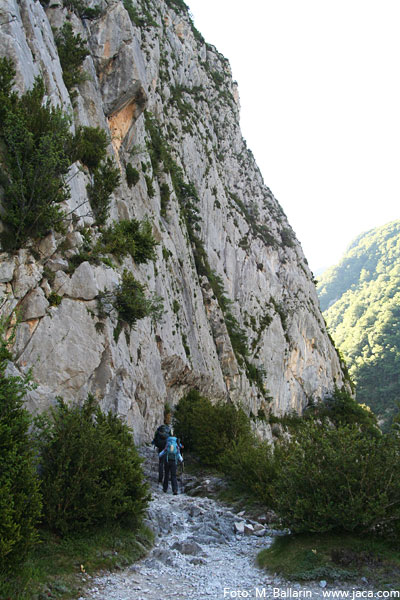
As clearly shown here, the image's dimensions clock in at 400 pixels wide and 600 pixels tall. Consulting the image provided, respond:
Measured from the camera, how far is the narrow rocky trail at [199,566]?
4.91 meters

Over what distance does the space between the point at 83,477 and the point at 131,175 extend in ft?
51.9

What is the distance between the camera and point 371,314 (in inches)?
3841

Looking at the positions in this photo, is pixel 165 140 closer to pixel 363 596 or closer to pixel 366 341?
pixel 363 596

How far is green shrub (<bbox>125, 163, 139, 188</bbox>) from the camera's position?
18828 millimetres

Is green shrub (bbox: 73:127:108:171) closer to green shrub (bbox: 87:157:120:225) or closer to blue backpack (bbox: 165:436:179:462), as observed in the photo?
green shrub (bbox: 87:157:120:225)

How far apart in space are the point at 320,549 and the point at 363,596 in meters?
1.20

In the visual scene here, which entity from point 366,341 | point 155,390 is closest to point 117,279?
point 155,390

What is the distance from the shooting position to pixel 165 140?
95.7 ft

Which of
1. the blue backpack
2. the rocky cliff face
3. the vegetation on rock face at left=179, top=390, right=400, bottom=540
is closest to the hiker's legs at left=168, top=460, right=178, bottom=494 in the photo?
the blue backpack

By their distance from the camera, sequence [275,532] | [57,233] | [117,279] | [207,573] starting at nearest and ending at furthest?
[207,573]
[275,532]
[57,233]
[117,279]

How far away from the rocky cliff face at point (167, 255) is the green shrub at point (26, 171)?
0.51m

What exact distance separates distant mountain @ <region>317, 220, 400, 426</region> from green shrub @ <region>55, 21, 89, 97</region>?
61089 mm

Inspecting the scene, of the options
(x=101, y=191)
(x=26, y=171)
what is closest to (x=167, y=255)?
(x=101, y=191)

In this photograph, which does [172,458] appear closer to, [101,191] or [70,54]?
[101,191]
